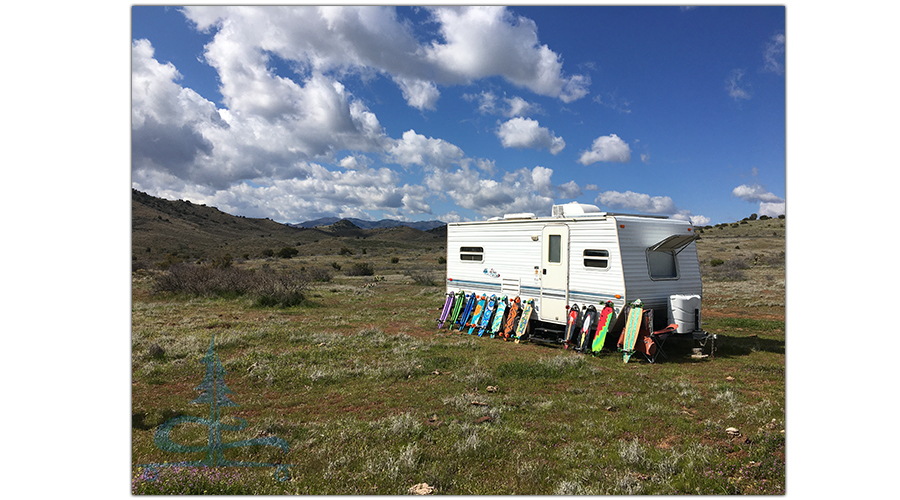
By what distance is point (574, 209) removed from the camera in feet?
31.6

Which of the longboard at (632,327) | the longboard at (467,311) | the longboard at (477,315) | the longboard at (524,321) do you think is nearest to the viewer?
the longboard at (632,327)

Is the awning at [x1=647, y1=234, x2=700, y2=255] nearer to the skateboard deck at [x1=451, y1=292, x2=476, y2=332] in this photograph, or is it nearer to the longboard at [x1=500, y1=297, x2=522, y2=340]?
the longboard at [x1=500, y1=297, x2=522, y2=340]

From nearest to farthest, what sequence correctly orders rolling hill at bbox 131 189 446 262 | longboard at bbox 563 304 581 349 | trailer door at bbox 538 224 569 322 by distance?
longboard at bbox 563 304 581 349
trailer door at bbox 538 224 569 322
rolling hill at bbox 131 189 446 262

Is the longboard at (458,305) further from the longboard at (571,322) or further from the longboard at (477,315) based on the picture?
the longboard at (571,322)

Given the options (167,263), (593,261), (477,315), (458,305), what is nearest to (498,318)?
(477,315)

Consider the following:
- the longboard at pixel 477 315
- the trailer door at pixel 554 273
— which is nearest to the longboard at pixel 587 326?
the trailer door at pixel 554 273

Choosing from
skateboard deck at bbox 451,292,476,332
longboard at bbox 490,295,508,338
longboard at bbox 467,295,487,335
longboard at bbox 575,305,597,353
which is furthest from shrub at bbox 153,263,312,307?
longboard at bbox 575,305,597,353

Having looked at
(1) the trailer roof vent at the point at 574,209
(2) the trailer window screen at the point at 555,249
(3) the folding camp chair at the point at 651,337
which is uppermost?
(1) the trailer roof vent at the point at 574,209

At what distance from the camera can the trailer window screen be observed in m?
9.27

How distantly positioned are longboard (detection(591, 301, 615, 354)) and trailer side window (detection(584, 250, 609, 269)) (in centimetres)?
79

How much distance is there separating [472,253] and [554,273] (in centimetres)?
288

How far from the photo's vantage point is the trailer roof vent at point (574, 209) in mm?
9500

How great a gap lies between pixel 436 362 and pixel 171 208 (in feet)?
216
